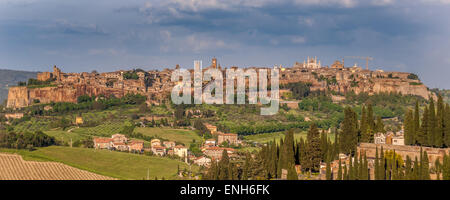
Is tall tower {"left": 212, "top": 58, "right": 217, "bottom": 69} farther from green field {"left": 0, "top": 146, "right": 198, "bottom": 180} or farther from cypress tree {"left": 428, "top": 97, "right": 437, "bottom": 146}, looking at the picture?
cypress tree {"left": 428, "top": 97, "right": 437, "bottom": 146}

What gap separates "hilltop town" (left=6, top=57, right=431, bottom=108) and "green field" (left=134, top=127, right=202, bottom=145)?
25264 millimetres

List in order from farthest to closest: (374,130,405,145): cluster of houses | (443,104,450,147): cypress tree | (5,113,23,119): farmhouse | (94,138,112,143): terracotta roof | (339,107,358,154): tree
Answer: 1. (5,113,23,119): farmhouse
2. (94,138,112,143): terracotta roof
3. (374,130,405,145): cluster of houses
4. (339,107,358,154): tree
5. (443,104,450,147): cypress tree

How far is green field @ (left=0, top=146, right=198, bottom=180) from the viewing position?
6581 cm

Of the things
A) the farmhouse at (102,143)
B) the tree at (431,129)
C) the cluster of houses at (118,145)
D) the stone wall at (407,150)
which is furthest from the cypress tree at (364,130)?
the farmhouse at (102,143)

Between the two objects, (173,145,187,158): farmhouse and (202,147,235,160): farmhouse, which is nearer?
(202,147,235,160): farmhouse

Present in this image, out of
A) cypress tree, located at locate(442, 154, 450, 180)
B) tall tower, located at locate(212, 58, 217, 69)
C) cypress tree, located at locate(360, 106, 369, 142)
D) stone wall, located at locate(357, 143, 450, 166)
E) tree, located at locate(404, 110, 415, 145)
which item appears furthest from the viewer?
tall tower, located at locate(212, 58, 217, 69)

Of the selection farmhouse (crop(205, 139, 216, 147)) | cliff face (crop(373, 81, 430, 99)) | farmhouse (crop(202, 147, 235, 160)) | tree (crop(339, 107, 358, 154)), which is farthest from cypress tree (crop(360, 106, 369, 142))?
cliff face (crop(373, 81, 430, 99))

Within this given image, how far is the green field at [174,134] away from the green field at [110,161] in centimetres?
1222

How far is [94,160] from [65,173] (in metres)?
10.1

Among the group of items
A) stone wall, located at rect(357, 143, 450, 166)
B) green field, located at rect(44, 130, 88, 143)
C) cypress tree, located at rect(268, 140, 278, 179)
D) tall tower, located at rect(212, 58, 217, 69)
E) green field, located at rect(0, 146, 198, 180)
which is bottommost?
green field, located at rect(0, 146, 198, 180)

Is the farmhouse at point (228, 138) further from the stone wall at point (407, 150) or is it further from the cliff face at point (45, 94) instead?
the cliff face at point (45, 94)
